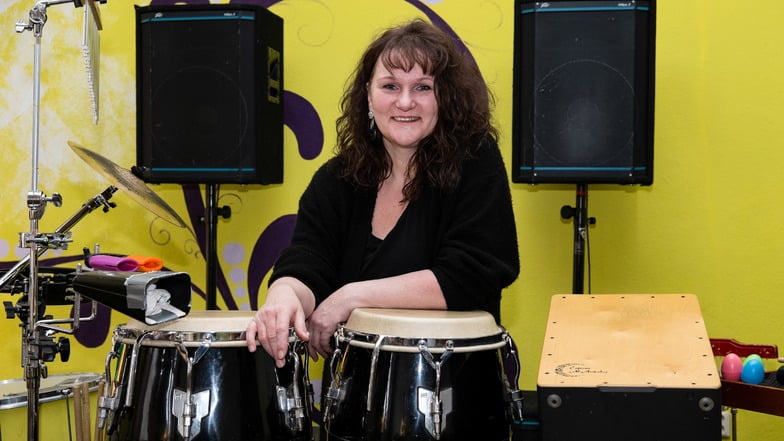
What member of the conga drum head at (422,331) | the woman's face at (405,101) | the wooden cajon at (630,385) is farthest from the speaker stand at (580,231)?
the conga drum head at (422,331)

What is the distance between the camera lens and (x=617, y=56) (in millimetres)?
2807

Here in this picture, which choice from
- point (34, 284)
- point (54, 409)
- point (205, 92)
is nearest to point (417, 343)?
point (34, 284)

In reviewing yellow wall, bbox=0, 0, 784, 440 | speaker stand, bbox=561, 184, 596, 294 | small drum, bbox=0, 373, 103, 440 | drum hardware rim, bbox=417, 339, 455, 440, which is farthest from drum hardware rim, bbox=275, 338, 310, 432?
yellow wall, bbox=0, 0, 784, 440

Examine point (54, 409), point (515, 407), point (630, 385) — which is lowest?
point (54, 409)

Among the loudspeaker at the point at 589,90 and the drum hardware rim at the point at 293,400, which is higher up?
the loudspeaker at the point at 589,90

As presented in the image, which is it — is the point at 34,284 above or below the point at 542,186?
below

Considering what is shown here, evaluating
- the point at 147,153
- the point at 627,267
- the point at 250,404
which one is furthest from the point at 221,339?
the point at 627,267

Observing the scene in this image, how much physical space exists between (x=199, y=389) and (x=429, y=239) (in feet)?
2.34

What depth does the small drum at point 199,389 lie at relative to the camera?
1.77 metres

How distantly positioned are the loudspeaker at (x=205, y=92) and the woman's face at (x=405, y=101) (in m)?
0.93

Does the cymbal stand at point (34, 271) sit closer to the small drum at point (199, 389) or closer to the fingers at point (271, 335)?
the small drum at point (199, 389)

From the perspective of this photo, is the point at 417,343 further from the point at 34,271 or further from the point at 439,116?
the point at 34,271

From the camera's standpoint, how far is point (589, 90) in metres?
2.82

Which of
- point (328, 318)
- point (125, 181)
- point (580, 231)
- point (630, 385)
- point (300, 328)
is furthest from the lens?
point (580, 231)
